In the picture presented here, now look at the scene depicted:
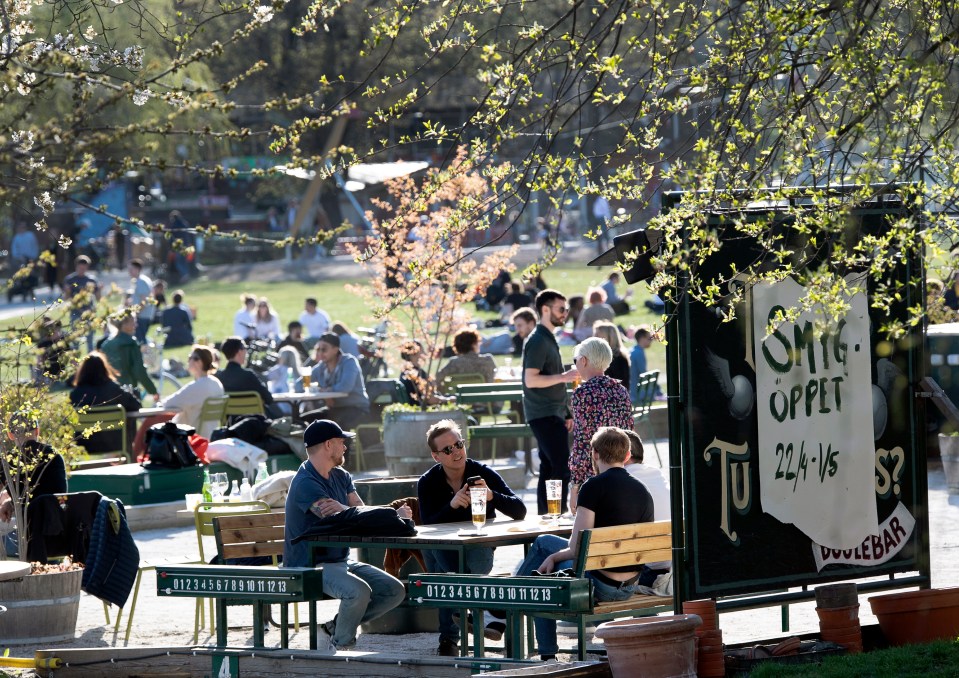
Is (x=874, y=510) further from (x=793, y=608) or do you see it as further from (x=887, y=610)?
(x=793, y=608)

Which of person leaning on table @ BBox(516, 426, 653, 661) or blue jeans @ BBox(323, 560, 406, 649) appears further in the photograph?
blue jeans @ BBox(323, 560, 406, 649)

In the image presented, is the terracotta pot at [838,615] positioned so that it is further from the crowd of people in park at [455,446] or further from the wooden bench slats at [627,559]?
the crowd of people in park at [455,446]

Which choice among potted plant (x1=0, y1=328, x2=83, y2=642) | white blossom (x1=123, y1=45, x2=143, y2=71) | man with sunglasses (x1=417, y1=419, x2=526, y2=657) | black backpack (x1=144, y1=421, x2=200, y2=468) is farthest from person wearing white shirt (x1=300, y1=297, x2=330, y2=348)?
white blossom (x1=123, y1=45, x2=143, y2=71)

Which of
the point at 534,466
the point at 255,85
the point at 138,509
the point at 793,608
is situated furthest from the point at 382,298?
the point at 255,85

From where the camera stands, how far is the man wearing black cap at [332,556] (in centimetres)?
862

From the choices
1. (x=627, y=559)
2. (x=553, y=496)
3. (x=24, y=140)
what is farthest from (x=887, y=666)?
(x=24, y=140)

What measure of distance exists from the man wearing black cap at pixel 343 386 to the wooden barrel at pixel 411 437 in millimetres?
2081

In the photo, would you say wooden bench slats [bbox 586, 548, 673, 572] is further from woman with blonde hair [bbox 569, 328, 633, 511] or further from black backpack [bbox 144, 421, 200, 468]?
black backpack [bbox 144, 421, 200, 468]

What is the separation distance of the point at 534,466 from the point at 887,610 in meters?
9.85

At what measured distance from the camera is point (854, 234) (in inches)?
320

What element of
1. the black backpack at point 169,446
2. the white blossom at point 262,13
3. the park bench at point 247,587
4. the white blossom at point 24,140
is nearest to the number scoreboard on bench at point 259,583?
the park bench at point 247,587

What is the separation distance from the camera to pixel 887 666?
24.8 feet

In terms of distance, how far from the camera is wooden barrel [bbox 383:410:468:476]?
52.0 feet

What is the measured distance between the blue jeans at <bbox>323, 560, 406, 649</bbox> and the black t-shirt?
1159 mm
